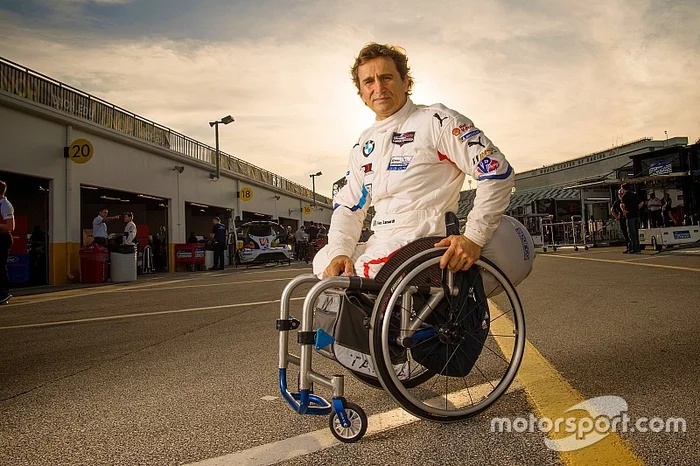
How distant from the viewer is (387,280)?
2066 millimetres

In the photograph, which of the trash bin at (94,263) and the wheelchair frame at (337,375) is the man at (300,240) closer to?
the trash bin at (94,263)

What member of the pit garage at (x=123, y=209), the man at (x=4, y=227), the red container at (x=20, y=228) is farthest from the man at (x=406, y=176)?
the pit garage at (x=123, y=209)

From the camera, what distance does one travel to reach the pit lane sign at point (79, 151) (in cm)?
1557

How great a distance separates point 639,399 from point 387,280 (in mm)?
1254

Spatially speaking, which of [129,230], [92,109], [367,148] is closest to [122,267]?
[129,230]

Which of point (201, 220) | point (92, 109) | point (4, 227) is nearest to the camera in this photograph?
point (4, 227)

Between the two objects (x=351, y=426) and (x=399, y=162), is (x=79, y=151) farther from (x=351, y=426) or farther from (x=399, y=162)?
(x=351, y=426)

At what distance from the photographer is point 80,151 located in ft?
51.1

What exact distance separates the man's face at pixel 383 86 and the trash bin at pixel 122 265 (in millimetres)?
13283

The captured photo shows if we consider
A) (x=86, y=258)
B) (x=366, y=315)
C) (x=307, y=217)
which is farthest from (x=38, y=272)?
(x=307, y=217)

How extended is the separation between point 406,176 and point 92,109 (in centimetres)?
1763

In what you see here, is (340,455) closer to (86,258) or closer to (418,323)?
(418,323)

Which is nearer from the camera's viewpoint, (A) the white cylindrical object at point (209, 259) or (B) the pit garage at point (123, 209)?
(A) the white cylindrical object at point (209, 259)

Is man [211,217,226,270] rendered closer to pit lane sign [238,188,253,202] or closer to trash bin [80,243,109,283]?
trash bin [80,243,109,283]
